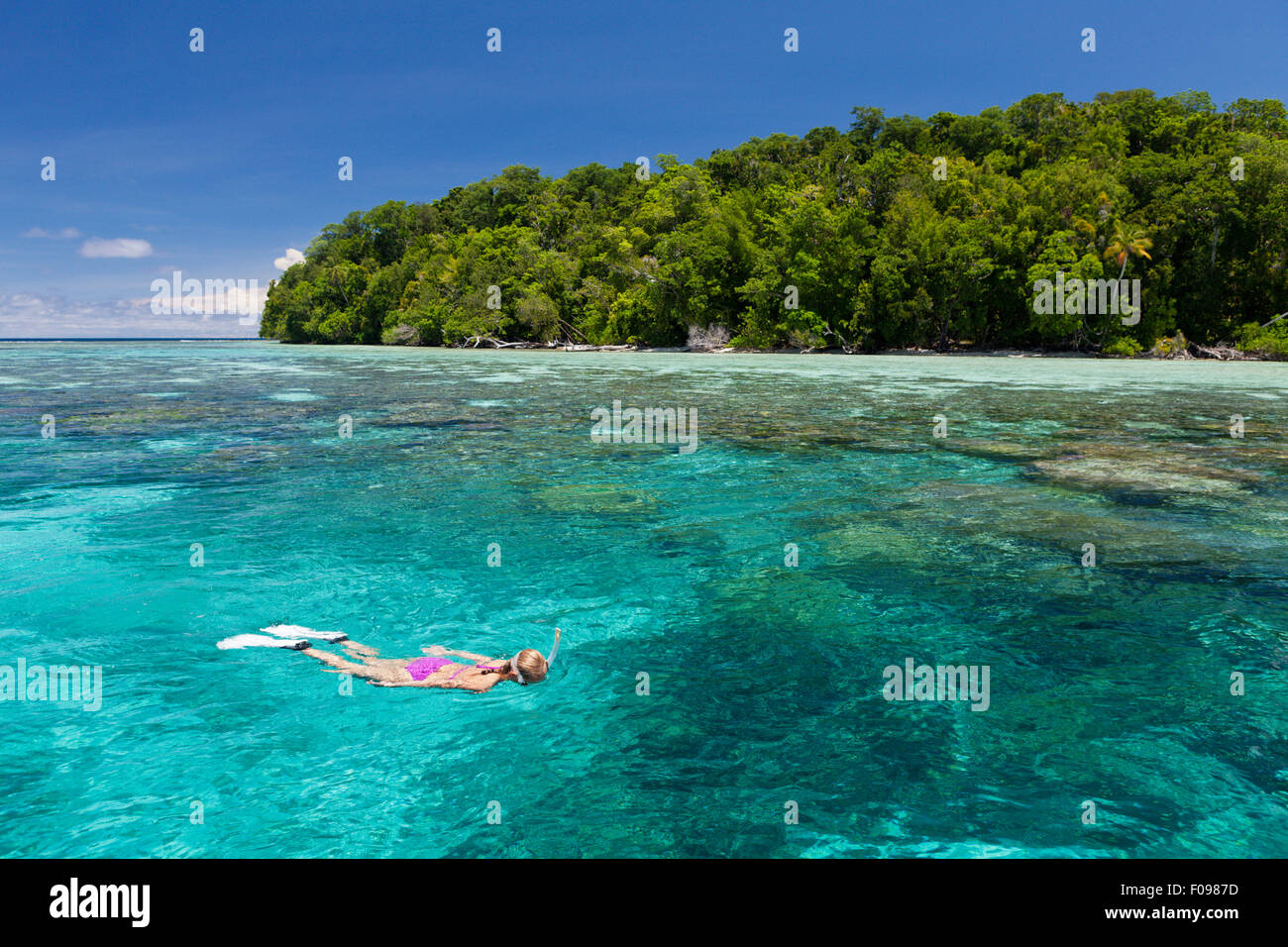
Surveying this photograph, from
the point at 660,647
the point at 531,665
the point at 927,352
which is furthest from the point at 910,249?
the point at 531,665

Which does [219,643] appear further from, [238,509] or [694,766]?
[238,509]

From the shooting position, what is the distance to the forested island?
193 ft

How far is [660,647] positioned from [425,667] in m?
2.07

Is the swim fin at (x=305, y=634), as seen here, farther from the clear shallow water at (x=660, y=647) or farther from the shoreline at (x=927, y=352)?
the shoreline at (x=927, y=352)

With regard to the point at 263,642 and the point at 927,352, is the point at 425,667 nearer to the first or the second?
the point at 263,642

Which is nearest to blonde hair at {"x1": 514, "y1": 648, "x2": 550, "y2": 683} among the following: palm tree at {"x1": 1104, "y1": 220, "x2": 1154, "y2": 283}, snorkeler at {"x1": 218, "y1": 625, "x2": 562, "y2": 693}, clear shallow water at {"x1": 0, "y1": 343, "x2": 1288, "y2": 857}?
snorkeler at {"x1": 218, "y1": 625, "x2": 562, "y2": 693}

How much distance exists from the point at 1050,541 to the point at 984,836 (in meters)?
6.66

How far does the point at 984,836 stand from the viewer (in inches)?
161

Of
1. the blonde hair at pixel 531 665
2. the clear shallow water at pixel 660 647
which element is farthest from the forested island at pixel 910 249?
the blonde hair at pixel 531 665

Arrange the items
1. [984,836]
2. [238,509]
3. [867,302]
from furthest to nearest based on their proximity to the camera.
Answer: [867,302]
[238,509]
[984,836]

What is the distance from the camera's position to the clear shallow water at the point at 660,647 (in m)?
4.30

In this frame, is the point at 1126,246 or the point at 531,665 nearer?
the point at 531,665

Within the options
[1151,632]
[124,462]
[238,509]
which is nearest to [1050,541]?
[1151,632]

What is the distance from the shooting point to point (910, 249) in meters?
66.4
